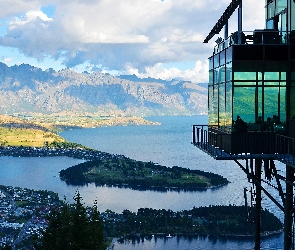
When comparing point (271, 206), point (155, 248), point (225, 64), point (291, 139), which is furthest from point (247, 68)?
point (271, 206)

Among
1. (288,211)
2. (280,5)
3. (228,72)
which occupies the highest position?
(280,5)

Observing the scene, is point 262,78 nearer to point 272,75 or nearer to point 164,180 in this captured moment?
point 272,75

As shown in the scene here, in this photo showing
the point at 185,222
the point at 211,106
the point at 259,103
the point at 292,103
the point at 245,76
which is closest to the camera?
the point at 245,76

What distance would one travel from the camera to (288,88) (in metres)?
19.7

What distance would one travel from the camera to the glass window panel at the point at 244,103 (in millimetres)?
19469

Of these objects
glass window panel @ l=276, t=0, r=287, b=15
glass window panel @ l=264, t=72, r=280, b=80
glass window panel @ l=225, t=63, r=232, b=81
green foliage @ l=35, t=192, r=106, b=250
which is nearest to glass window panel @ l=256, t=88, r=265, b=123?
glass window panel @ l=264, t=72, r=280, b=80

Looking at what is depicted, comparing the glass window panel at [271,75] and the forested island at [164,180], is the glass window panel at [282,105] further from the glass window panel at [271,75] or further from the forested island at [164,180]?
the forested island at [164,180]

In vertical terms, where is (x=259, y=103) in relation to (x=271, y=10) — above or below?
below

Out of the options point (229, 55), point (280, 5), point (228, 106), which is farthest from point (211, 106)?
point (280, 5)

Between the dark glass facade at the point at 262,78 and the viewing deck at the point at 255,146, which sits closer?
the viewing deck at the point at 255,146

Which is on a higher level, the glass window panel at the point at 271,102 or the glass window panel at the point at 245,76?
the glass window panel at the point at 245,76

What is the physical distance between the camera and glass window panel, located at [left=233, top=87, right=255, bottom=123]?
63.9ft

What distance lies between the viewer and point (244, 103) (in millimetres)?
19609

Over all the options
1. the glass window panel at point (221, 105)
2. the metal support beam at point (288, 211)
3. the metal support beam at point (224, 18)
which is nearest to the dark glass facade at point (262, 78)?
the glass window panel at point (221, 105)
